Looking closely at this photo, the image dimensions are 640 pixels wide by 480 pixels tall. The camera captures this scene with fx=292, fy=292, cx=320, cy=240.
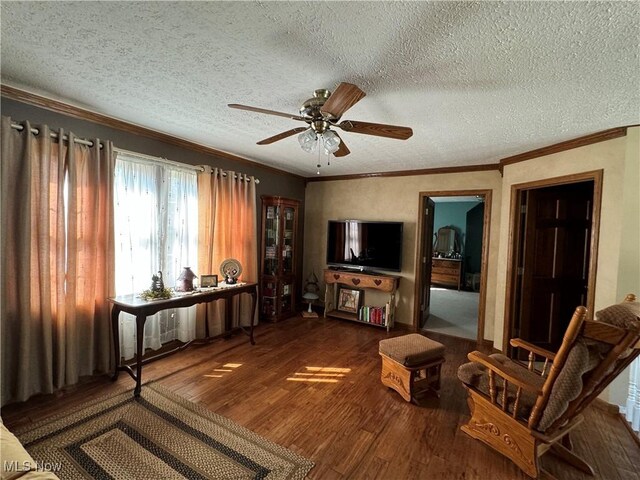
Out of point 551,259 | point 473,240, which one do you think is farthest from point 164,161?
point 473,240

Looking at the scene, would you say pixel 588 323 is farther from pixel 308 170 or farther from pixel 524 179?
pixel 308 170

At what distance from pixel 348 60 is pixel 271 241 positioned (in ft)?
10.5

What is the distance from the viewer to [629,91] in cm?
176

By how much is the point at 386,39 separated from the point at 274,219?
3.28 m

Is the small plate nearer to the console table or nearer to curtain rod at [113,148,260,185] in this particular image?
the console table

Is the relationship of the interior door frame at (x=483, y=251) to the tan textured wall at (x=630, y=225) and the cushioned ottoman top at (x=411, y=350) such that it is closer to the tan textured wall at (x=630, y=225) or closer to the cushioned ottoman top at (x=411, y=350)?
the tan textured wall at (x=630, y=225)

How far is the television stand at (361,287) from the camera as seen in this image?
13.9ft

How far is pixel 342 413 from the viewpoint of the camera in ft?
7.55

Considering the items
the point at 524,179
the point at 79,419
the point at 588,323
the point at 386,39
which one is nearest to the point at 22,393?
the point at 79,419

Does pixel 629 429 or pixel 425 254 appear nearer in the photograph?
pixel 629 429

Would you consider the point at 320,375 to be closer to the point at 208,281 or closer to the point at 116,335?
the point at 208,281

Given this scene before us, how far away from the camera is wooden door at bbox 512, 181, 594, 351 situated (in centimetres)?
336

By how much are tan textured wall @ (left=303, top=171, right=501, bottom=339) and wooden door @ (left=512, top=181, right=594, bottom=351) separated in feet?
1.22

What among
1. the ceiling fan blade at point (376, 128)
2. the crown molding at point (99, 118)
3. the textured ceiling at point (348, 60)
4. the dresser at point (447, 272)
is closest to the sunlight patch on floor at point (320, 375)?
the ceiling fan blade at point (376, 128)
